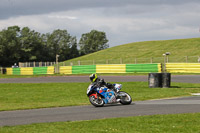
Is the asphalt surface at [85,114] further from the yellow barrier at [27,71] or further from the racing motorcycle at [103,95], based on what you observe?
the yellow barrier at [27,71]

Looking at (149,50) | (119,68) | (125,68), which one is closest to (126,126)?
(125,68)

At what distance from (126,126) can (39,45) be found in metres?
117

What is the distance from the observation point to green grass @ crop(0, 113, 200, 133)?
891 cm

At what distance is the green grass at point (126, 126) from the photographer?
8914mm

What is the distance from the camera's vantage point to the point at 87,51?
16675cm

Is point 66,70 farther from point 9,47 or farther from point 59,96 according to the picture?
point 9,47

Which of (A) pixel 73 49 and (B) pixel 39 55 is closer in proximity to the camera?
(B) pixel 39 55

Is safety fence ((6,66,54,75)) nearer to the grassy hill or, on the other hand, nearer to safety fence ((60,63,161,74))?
safety fence ((60,63,161,74))

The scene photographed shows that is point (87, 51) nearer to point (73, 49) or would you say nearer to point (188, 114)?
point (73, 49)

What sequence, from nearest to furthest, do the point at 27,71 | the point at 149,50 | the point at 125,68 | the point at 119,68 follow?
the point at 125,68, the point at 119,68, the point at 27,71, the point at 149,50

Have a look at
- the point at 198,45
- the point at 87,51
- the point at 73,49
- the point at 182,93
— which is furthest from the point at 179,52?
the point at 87,51

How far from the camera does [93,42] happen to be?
164 m

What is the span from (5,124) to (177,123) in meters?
4.80

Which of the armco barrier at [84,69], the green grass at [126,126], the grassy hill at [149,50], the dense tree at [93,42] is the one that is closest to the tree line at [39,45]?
the dense tree at [93,42]
